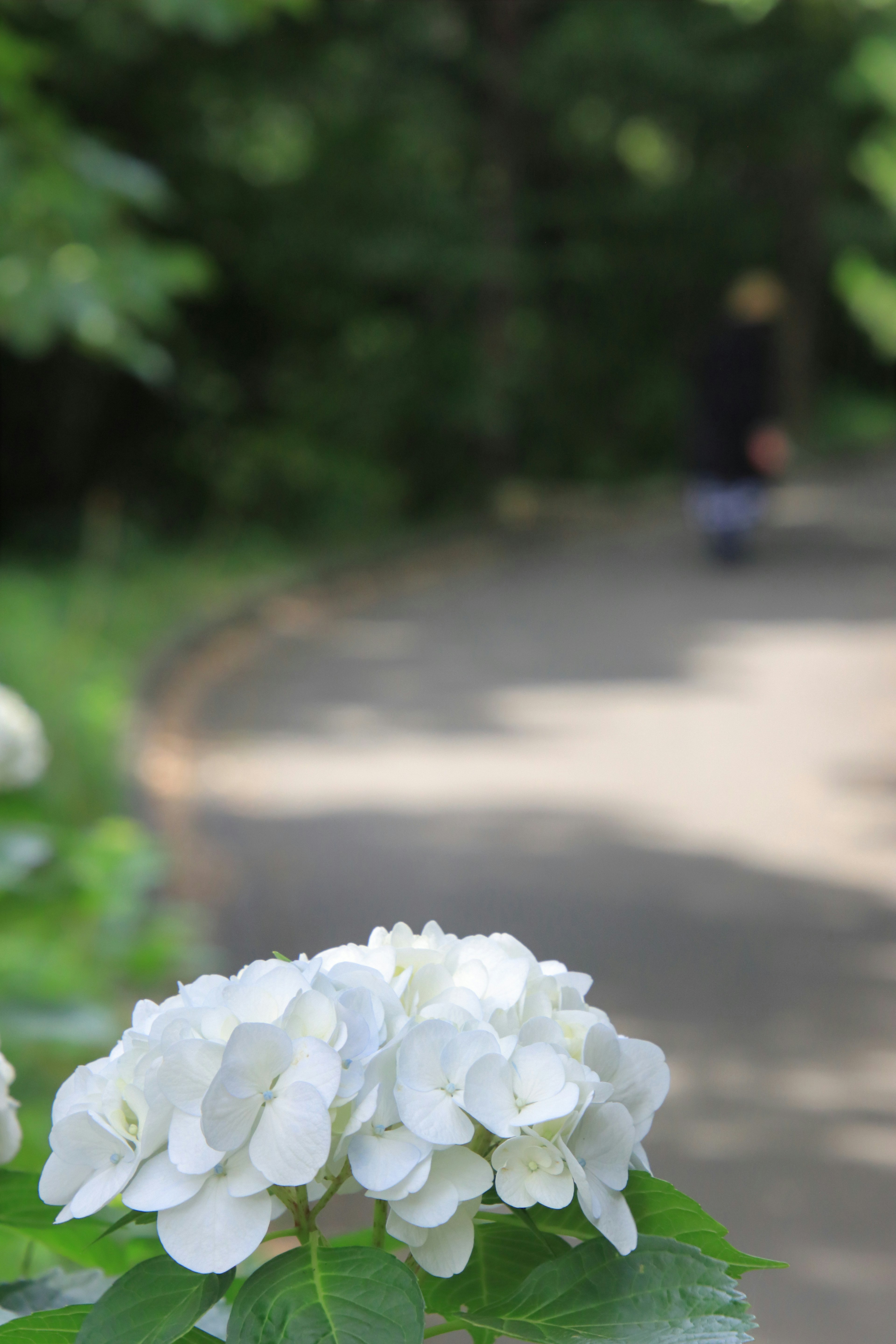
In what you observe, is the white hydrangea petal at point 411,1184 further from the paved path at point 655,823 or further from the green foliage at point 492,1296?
the paved path at point 655,823

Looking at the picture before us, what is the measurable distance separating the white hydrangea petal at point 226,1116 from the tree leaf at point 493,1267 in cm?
20

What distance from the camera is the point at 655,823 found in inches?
270

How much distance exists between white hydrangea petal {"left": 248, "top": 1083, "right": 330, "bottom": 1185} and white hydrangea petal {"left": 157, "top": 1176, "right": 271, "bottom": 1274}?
3cm

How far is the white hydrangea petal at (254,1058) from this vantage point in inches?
33.9

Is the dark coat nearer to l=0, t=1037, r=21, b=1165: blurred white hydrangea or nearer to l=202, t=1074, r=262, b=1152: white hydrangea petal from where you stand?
l=0, t=1037, r=21, b=1165: blurred white hydrangea

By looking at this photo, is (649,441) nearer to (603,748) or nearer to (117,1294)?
(603,748)

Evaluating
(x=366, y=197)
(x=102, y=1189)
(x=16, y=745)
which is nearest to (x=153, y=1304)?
(x=102, y=1189)

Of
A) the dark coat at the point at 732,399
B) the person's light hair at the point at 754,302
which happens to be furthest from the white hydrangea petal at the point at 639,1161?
the person's light hair at the point at 754,302

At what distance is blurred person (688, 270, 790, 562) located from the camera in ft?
42.6

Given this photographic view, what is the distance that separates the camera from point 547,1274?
0.92 meters

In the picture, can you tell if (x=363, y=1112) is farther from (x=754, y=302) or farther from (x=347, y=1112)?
(x=754, y=302)

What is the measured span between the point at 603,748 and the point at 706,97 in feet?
30.5

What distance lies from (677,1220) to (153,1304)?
0.97 ft

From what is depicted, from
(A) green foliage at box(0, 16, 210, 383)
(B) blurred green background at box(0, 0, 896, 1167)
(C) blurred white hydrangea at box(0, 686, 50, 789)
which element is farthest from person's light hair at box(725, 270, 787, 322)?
(C) blurred white hydrangea at box(0, 686, 50, 789)
